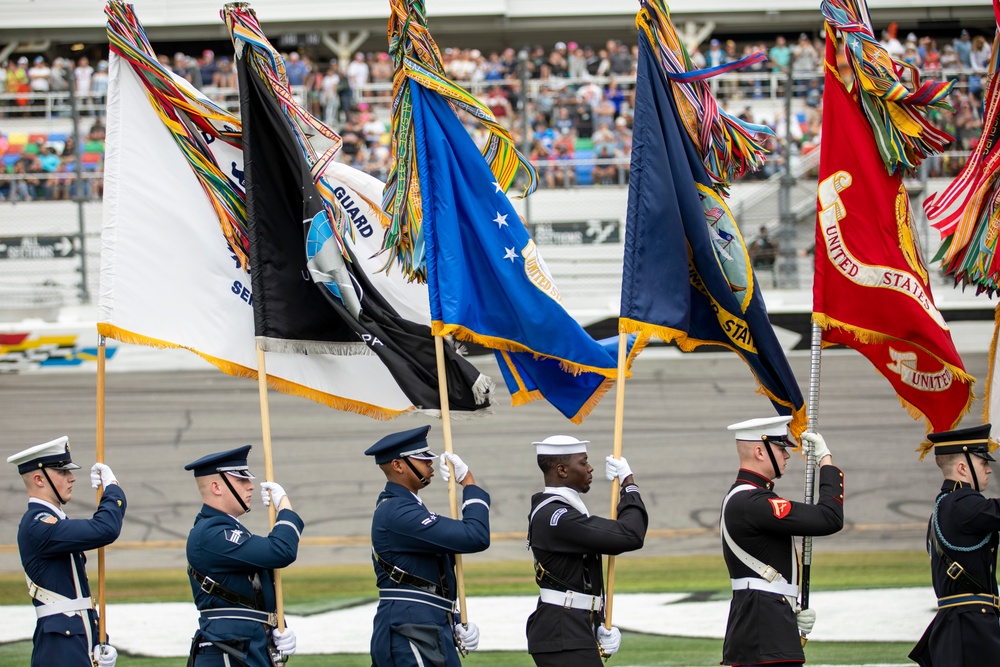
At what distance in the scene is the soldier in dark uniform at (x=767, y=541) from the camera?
5.74m

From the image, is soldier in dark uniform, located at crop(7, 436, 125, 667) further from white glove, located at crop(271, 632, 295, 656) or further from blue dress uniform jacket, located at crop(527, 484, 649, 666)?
blue dress uniform jacket, located at crop(527, 484, 649, 666)

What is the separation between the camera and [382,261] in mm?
7398

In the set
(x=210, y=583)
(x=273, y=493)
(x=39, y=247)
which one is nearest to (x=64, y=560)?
(x=210, y=583)

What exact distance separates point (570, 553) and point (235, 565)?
5.33 ft

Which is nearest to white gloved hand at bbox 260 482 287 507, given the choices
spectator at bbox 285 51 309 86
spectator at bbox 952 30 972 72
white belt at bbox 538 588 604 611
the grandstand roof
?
white belt at bbox 538 588 604 611

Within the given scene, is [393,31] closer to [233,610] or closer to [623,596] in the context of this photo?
[233,610]

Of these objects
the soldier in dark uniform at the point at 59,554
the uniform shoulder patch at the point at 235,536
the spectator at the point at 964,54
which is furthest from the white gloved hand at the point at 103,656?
the spectator at the point at 964,54

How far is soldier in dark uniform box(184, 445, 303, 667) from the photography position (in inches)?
227

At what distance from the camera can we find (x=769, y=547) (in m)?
5.90

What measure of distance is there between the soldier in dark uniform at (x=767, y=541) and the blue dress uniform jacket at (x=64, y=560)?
3.13 m

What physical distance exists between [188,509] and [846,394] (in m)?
7.65

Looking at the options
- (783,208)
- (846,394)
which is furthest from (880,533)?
Result: (783,208)

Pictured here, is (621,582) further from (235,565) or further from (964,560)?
(235,565)

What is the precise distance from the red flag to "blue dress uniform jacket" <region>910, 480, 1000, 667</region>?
2.53 ft
